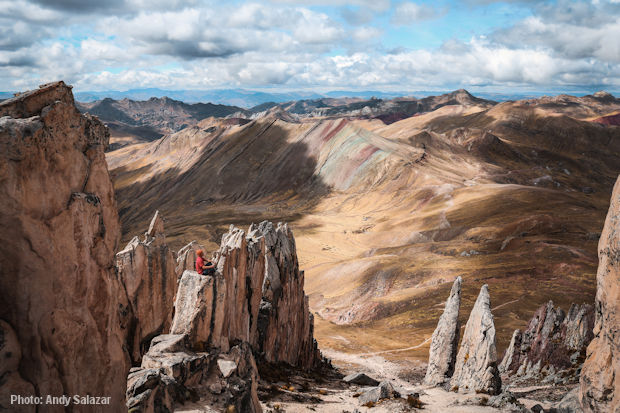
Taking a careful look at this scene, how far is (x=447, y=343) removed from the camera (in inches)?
991

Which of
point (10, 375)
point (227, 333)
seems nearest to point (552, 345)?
point (227, 333)

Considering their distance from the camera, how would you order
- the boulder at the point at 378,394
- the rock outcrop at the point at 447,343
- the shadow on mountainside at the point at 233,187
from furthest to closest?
1. the shadow on mountainside at the point at 233,187
2. the rock outcrop at the point at 447,343
3. the boulder at the point at 378,394

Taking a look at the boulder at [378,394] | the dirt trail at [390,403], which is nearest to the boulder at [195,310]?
the dirt trail at [390,403]

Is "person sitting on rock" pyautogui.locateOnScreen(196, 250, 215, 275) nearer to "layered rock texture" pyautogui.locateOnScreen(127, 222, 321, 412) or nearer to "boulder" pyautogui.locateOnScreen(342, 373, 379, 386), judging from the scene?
"layered rock texture" pyautogui.locateOnScreen(127, 222, 321, 412)

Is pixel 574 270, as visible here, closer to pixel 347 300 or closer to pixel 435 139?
pixel 347 300

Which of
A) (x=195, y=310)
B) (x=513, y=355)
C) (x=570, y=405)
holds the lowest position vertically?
(x=513, y=355)

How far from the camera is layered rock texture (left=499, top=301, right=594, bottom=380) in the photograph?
74.2 feet

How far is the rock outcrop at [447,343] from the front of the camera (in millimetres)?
24594

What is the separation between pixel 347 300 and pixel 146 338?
35.9 m

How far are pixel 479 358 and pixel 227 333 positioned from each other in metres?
12.4

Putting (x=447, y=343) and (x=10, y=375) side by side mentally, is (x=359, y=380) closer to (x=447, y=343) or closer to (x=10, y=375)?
(x=447, y=343)

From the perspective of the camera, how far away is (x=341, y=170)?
396ft

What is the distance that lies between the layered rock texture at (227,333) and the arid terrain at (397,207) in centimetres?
1408

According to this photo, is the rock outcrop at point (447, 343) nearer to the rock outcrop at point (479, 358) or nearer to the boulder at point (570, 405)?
the rock outcrop at point (479, 358)
